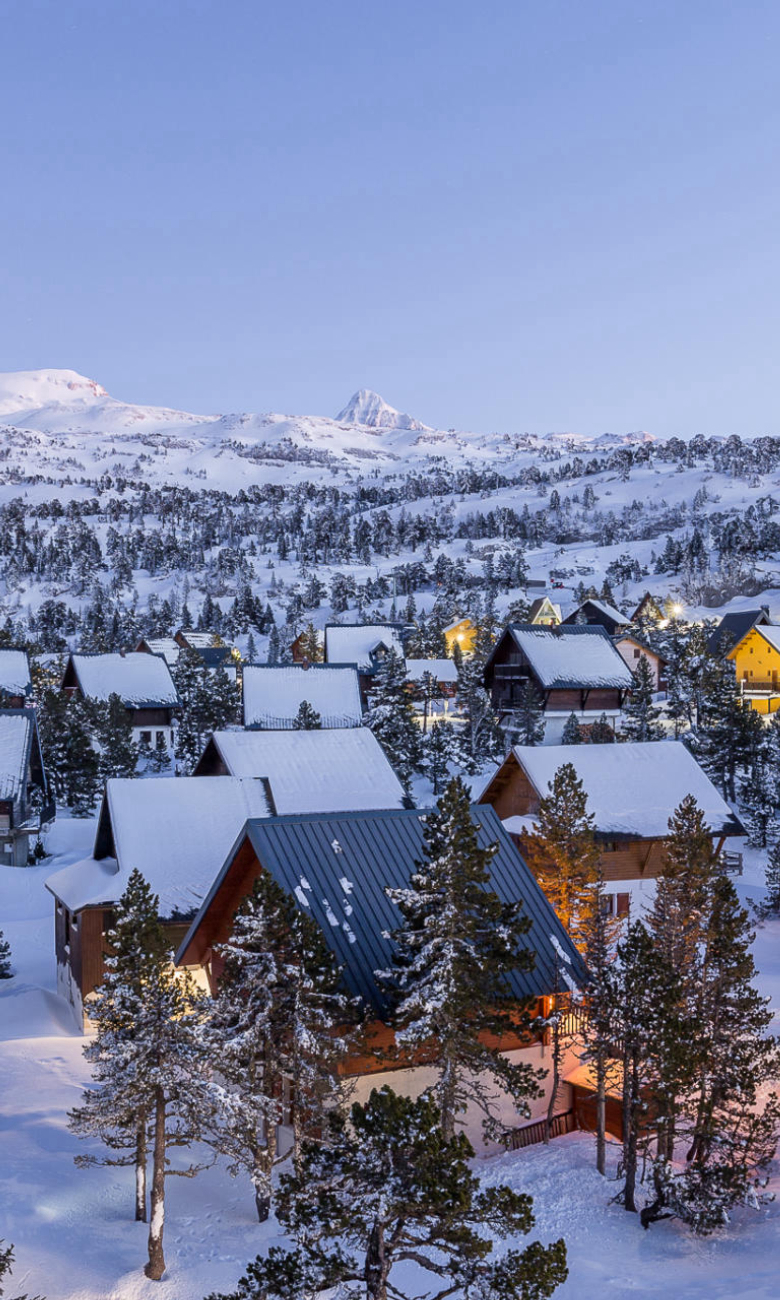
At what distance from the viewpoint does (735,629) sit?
86625 millimetres

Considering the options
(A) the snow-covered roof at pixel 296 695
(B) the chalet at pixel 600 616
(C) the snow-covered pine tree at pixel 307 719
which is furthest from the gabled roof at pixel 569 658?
(B) the chalet at pixel 600 616

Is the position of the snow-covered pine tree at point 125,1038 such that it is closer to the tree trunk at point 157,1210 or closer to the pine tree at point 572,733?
the tree trunk at point 157,1210

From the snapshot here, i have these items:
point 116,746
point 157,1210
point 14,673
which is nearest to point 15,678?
point 14,673

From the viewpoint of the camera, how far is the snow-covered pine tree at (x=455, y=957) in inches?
706

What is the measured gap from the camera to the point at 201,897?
26.3 m

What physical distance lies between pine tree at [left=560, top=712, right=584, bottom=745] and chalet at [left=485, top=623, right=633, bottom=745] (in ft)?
9.32

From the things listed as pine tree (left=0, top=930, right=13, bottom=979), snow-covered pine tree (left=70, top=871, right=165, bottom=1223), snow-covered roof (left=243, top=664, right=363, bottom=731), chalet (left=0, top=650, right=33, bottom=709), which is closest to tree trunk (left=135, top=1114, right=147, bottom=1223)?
snow-covered pine tree (left=70, top=871, right=165, bottom=1223)

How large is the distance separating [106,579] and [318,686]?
447 feet

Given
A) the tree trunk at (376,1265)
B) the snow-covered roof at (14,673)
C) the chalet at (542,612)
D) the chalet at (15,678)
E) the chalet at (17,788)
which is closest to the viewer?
the tree trunk at (376,1265)

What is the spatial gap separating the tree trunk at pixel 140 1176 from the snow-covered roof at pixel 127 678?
5945cm

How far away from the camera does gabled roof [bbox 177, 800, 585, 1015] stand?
65.8ft

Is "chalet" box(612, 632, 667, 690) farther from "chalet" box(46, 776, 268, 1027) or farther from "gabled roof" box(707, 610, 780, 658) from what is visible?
"chalet" box(46, 776, 268, 1027)

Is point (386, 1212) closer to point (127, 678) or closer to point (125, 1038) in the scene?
point (125, 1038)

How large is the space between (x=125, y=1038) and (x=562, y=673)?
51.5 m
